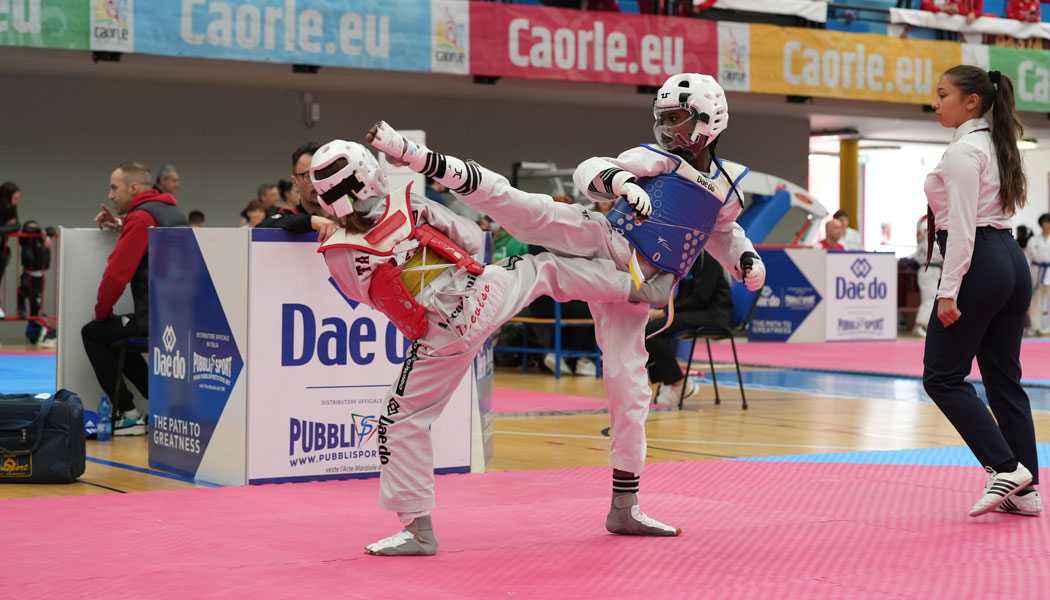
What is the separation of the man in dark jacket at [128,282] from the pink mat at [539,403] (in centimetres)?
227

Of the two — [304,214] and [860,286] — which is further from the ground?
[304,214]

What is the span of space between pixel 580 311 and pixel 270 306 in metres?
5.17

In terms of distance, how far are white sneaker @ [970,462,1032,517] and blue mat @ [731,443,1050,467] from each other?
1.35 m

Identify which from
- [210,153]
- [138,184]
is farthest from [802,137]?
[138,184]

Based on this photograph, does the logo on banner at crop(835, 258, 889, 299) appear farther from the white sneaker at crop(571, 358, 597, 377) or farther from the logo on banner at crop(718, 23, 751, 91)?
the white sneaker at crop(571, 358, 597, 377)

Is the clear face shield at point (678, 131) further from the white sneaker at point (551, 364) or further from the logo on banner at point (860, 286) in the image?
the logo on banner at point (860, 286)

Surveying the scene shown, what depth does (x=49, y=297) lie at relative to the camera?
14.9 metres

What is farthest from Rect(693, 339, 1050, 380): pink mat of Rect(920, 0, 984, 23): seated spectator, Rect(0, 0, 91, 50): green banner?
Rect(0, 0, 91, 50): green banner

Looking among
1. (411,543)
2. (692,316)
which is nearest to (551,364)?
(692,316)

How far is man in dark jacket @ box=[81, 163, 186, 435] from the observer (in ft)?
20.3

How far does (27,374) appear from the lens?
30.8 ft

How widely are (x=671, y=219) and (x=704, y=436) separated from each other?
3107mm

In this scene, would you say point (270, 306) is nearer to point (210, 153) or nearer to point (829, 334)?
point (829, 334)

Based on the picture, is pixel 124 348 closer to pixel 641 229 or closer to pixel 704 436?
pixel 704 436
